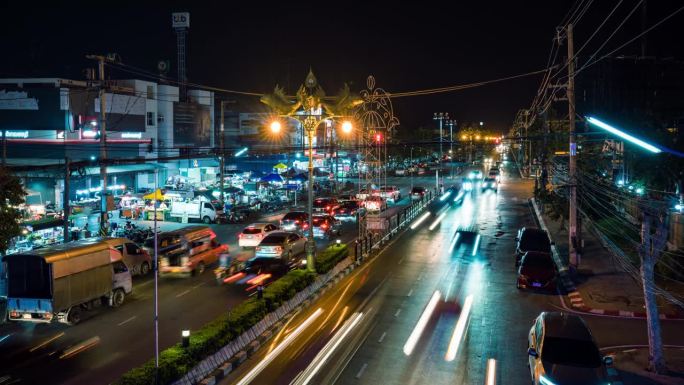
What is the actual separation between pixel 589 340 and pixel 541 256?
10481 millimetres

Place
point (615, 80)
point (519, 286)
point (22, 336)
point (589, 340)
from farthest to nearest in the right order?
point (615, 80), point (519, 286), point (22, 336), point (589, 340)

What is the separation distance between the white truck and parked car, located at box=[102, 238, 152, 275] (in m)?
15.7

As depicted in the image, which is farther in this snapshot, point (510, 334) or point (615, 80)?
point (615, 80)

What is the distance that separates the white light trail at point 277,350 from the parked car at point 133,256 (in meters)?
9.08

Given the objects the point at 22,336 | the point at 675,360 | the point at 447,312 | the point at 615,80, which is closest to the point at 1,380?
the point at 22,336

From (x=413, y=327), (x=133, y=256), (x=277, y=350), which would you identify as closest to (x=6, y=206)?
(x=133, y=256)

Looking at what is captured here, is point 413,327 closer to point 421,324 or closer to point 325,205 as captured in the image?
point 421,324

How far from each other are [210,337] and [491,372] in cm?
663

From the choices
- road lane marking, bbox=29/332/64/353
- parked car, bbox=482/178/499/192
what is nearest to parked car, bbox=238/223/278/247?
road lane marking, bbox=29/332/64/353

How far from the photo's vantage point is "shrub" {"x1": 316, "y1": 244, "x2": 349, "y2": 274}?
23042 mm

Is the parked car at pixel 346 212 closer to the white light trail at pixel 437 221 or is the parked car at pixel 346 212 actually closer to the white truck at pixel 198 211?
the white light trail at pixel 437 221

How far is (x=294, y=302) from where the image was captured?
19.3m

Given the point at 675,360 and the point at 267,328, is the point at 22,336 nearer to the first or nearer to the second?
the point at 267,328

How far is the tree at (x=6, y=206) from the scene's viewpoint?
18.8m
